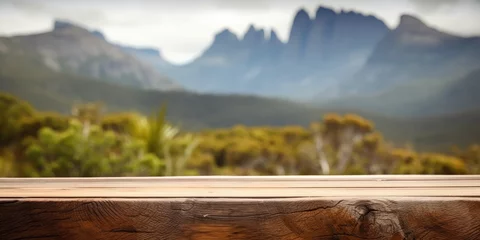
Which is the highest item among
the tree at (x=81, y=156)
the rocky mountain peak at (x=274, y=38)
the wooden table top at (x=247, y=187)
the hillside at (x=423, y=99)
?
the rocky mountain peak at (x=274, y=38)

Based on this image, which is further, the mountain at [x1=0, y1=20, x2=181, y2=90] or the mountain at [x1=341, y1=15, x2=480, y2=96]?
the mountain at [x1=341, y1=15, x2=480, y2=96]

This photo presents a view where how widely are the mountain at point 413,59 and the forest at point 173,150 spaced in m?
7.66

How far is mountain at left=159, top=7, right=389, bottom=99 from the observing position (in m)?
22.1

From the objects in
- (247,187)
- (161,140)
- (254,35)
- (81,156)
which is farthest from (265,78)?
(247,187)

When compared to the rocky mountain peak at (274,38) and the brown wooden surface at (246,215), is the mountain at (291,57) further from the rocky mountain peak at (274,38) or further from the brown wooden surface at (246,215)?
the brown wooden surface at (246,215)

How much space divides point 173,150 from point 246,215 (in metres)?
6.98

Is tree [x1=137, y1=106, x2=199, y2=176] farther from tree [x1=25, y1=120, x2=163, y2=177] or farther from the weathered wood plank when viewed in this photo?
the weathered wood plank

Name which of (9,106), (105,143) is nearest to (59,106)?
(9,106)

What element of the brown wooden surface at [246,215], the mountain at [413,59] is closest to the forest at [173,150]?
the brown wooden surface at [246,215]

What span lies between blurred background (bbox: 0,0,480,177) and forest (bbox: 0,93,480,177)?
0.05 m

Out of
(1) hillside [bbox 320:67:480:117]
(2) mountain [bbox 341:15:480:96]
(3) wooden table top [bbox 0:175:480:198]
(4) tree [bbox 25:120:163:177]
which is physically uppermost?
(2) mountain [bbox 341:15:480:96]

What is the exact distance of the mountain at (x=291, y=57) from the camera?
22141 millimetres

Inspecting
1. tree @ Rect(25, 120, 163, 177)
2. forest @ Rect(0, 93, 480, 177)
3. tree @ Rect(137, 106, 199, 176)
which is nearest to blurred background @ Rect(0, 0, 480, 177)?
forest @ Rect(0, 93, 480, 177)

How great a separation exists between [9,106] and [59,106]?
6708mm
